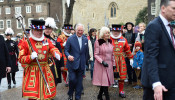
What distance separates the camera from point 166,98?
291cm

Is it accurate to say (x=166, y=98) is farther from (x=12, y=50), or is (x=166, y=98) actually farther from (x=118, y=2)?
(x=118, y=2)

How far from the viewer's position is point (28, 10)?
168 ft

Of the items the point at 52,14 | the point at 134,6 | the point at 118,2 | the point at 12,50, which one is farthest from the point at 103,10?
the point at 12,50

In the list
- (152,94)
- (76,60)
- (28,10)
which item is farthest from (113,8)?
(152,94)

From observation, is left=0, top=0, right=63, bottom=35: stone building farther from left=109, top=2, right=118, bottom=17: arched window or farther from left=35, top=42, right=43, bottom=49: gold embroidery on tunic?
left=35, top=42, right=43, bottom=49: gold embroidery on tunic

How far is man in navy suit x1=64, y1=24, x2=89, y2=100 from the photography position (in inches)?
245

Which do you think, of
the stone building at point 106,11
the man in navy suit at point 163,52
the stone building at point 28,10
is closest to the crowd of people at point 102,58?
the man in navy suit at point 163,52

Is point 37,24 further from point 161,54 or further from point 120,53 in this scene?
point 120,53

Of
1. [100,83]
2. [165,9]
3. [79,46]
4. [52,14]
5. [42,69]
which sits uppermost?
[52,14]

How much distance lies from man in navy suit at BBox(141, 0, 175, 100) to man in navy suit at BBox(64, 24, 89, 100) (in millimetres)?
3499

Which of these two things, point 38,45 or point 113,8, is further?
point 113,8

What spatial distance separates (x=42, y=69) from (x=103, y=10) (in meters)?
47.0

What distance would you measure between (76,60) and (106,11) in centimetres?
4532

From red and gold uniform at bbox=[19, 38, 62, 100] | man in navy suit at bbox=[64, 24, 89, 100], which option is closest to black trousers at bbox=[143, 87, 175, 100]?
red and gold uniform at bbox=[19, 38, 62, 100]
